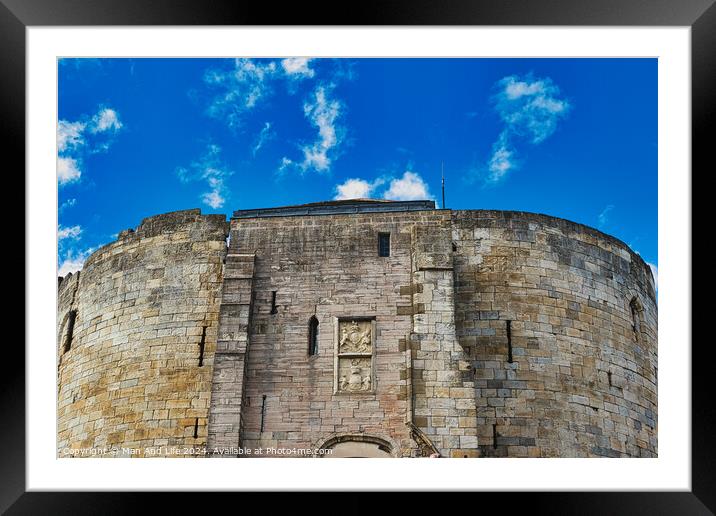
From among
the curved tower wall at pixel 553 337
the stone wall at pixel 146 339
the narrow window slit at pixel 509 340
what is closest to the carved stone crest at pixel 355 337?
the curved tower wall at pixel 553 337

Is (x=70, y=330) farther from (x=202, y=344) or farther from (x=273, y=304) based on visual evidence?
(x=273, y=304)

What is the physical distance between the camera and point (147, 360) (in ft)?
74.9

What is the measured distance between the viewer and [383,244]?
73.7 feet

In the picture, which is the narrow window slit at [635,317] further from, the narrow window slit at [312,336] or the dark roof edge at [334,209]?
the narrow window slit at [312,336]

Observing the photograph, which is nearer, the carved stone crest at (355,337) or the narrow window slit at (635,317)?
the carved stone crest at (355,337)

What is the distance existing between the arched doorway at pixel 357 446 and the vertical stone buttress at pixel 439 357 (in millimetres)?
802

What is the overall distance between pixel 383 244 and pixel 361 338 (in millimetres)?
2347

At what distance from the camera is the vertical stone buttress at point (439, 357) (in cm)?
1992

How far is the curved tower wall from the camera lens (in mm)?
21969
